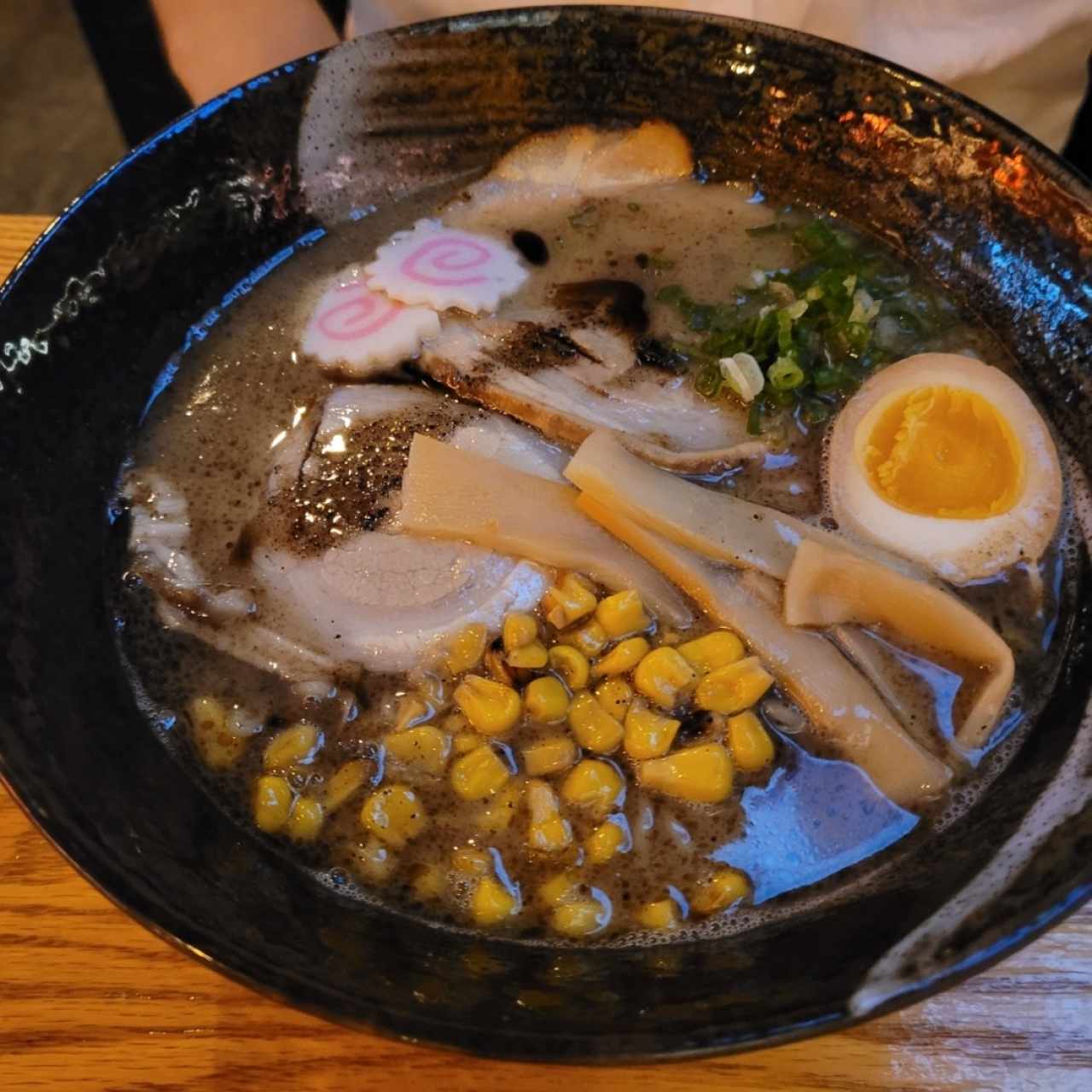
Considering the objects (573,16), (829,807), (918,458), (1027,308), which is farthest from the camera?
(573,16)

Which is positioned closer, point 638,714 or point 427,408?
point 638,714

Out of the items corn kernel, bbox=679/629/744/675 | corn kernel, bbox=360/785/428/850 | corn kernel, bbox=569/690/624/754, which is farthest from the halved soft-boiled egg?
corn kernel, bbox=360/785/428/850

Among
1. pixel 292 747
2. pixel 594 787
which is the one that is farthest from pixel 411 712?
pixel 594 787

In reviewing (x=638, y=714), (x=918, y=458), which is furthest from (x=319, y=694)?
(x=918, y=458)

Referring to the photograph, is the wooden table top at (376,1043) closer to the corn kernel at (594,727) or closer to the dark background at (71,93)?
the corn kernel at (594,727)

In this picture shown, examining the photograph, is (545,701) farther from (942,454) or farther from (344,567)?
(942,454)

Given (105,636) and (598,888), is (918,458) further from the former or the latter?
(105,636)

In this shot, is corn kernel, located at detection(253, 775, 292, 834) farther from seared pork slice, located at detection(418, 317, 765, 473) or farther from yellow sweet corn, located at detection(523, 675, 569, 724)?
seared pork slice, located at detection(418, 317, 765, 473)
